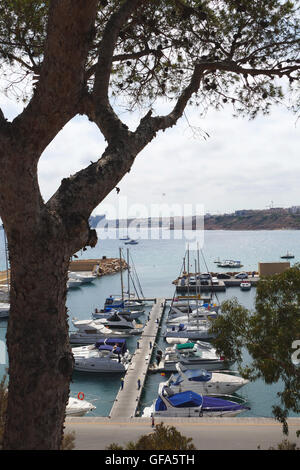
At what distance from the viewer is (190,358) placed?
16.6m

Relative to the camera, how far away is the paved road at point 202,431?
9133 mm

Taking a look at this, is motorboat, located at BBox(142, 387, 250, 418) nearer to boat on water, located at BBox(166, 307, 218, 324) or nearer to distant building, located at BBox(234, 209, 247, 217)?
boat on water, located at BBox(166, 307, 218, 324)

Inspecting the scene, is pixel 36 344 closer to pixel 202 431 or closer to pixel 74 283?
pixel 202 431

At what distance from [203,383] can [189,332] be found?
22.3ft

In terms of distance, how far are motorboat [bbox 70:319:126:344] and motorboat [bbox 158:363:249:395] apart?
7126 mm

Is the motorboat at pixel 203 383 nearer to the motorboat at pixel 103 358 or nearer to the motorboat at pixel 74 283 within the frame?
the motorboat at pixel 103 358

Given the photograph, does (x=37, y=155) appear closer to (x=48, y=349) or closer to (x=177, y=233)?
(x=48, y=349)

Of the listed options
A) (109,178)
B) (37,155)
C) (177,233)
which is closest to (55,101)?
(37,155)

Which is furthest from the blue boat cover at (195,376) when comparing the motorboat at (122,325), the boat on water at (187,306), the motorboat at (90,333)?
the boat on water at (187,306)

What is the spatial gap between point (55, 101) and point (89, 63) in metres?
2.60

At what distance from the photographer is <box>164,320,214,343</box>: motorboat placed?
20.4 metres

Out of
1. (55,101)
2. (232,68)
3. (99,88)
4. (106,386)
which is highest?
(232,68)

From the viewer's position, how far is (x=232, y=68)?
441 cm

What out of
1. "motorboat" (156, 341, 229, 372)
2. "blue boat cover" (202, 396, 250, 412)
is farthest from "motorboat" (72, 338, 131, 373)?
"blue boat cover" (202, 396, 250, 412)
